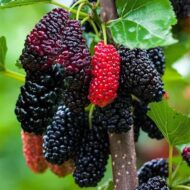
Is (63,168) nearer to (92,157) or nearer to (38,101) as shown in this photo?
(92,157)

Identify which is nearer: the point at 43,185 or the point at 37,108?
the point at 37,108

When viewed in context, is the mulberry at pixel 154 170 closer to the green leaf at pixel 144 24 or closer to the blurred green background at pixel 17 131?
the green leaf at pixel 144 24


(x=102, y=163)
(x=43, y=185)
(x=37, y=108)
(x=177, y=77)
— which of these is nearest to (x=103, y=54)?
(x=37, y=108)

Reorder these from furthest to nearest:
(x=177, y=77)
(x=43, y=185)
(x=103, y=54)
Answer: (x=43, y=185) → (x=177, y=77) → (x=103, y=54)

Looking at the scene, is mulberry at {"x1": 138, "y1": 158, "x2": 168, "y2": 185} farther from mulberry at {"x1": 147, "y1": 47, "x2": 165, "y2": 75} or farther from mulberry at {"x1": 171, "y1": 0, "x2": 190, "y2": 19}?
mulberry at {"x1": 171, "y1": 0, "x2": 190, "y2": 19}

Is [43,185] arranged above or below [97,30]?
below

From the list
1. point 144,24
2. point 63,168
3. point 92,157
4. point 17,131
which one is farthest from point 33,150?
point 17,131

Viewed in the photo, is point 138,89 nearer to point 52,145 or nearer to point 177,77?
point 52,145
